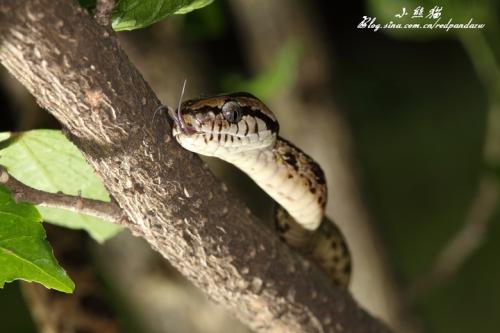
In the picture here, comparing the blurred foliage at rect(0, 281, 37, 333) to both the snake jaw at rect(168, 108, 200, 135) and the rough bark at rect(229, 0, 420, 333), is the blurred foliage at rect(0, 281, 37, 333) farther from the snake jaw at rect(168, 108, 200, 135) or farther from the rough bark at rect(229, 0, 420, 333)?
the snake jaw at rect(168, 108, 200, 135)

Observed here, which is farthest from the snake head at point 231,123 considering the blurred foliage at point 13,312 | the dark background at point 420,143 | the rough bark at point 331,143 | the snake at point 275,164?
the blurred foliage at point 13,312

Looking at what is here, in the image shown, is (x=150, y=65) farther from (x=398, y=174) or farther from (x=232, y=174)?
(x=398, y=174)

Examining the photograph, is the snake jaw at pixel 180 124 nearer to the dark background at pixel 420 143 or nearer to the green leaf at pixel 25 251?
the green leaf at pixel 25 251

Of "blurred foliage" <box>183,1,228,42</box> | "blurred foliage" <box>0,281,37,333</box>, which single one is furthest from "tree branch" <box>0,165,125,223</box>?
"blurred foliage" <box>0,281,37,333</box>

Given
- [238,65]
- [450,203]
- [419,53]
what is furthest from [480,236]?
[419,53]

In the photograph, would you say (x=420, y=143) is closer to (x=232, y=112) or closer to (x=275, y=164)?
(x=275, y=164)

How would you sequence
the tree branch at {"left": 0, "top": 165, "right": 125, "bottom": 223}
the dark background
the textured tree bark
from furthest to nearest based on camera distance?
the dark background < the tree branch at {"left": 0, "top": 165, "right": 125, "bottom": 223} < the textured tree bark
